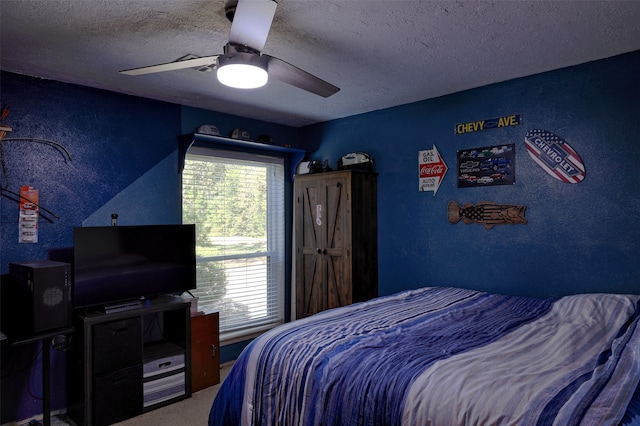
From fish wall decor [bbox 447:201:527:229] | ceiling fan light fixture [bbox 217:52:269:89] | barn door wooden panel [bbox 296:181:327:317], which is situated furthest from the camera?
barn door wooden panel [bbox 296:181:327:317]

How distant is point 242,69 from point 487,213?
7.55ft

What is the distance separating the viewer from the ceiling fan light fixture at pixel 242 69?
194 cm

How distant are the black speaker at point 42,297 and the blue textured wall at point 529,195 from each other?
264 cm

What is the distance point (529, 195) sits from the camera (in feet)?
10.2

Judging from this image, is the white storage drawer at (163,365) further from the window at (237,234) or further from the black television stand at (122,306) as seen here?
the window at (237,234)

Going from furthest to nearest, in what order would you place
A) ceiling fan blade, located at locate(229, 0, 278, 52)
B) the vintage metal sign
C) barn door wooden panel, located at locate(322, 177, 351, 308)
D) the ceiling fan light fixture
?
barn door wooden panel, located at locate(322, 177, 351, 308), the vintage metal sign, the ceiling fan light fixture, ceiling fan blade, located at locate(229, 0, 278, 52)

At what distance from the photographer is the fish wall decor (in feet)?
10.4

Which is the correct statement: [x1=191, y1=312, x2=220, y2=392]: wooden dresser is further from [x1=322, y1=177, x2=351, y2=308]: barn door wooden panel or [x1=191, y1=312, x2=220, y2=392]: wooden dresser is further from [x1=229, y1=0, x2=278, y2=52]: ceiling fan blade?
[x1=229, y1=0, x2=278, y2=52]: ceiling fan blade

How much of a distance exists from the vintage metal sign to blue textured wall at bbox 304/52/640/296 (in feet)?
0.16

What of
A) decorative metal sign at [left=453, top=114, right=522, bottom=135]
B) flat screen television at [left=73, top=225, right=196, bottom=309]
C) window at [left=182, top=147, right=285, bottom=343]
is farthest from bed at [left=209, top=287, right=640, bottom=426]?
window at [left=182, top=147, right=285, bottom=343]

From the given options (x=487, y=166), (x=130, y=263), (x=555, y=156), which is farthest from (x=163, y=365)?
(x=555, y=156)

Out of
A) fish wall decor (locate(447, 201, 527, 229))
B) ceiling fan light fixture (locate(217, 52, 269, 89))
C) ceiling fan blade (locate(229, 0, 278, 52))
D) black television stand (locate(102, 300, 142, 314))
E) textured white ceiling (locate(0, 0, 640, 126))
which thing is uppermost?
textured white ceiling (locate(0, 0, 640, 126))

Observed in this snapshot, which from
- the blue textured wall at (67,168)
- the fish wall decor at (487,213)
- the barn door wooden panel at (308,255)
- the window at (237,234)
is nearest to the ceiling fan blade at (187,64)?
the blue textured wall at (67,168)

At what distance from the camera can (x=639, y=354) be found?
68.1 inches
